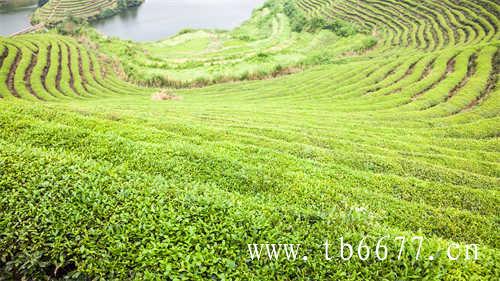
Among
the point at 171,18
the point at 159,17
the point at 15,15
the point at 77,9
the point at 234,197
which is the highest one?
the point at 77,9

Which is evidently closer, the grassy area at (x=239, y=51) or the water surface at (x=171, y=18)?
the grassy area at (x=239, y=51)

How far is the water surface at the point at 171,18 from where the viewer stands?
104 meters

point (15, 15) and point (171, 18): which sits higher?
point (15, 15)

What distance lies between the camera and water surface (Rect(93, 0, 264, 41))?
103613 millimetres

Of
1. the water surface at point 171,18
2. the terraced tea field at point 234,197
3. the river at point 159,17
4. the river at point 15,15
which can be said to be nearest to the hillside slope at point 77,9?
the river at point 159,17

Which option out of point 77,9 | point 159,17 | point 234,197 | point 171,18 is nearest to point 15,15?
point 77,9

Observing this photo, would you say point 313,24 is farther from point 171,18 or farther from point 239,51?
point 171,18

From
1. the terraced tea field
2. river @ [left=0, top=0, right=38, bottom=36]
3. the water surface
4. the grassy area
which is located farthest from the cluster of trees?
river @ [left=0, top=0, right=38, bottom=36]

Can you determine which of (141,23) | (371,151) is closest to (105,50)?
(141,23)

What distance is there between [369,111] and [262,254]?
27534mm

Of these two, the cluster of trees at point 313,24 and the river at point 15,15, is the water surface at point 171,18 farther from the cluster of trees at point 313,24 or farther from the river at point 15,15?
the river at point 15,15

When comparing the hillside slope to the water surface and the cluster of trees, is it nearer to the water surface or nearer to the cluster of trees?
the water surface

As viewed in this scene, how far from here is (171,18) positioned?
121 meters

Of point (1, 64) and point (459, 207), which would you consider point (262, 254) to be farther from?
point (1, 64)
